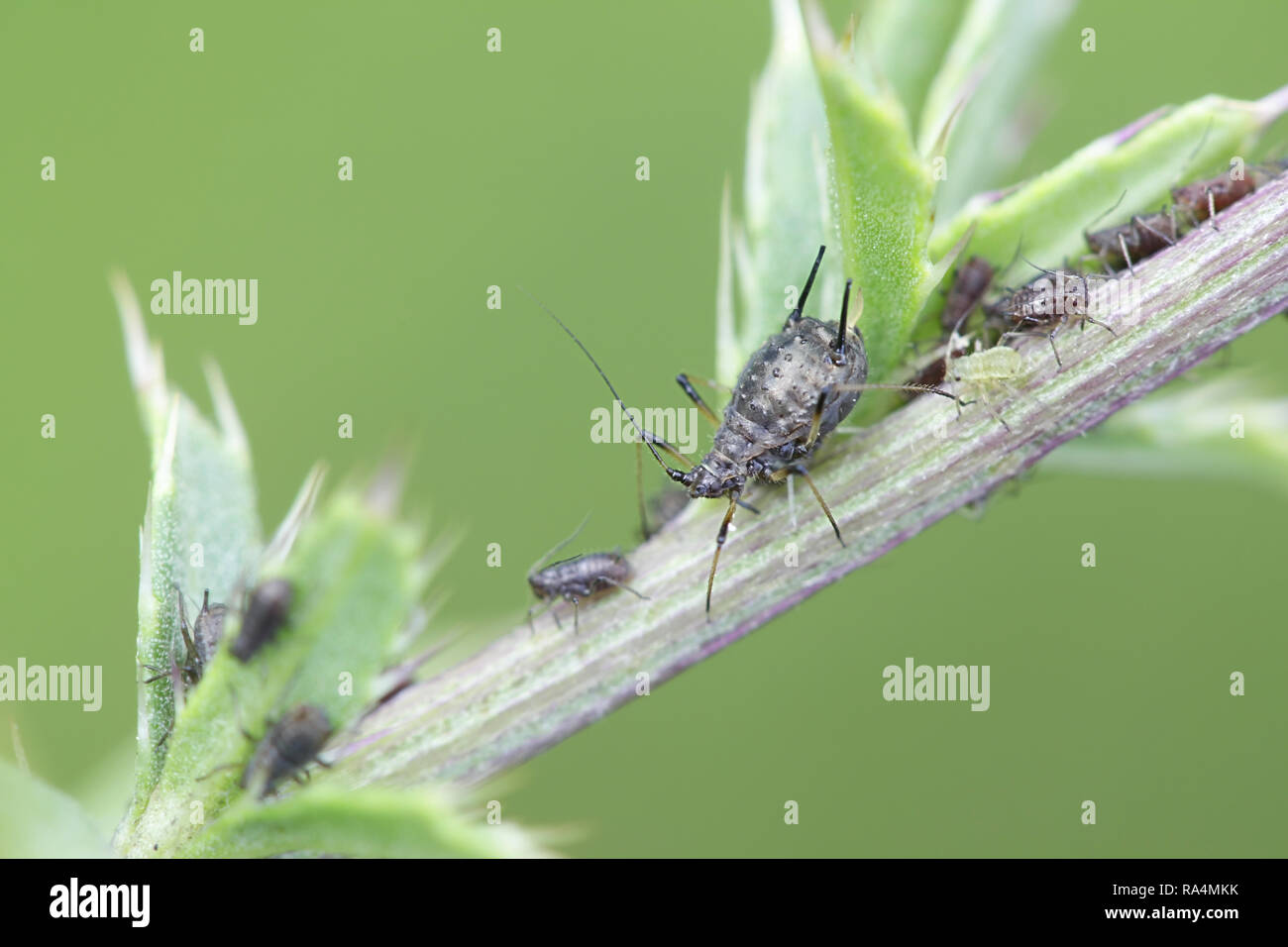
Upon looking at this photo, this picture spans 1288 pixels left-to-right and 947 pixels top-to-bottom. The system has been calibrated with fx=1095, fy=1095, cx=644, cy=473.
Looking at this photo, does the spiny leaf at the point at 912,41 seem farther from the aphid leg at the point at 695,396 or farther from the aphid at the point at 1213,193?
the aphid leg at the point at 695,396

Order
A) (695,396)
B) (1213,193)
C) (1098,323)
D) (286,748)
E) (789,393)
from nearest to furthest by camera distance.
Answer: (286,748) → (1098,323) → (1213,193) → (789,393) → (695,396)

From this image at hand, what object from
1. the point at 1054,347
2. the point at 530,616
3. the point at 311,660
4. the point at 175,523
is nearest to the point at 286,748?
the point at 311,660

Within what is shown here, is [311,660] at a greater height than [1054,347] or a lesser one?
lesser

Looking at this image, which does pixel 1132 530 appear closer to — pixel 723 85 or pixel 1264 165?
pixel 723 85

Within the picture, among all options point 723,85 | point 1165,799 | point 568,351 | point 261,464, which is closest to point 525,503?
point 568,351

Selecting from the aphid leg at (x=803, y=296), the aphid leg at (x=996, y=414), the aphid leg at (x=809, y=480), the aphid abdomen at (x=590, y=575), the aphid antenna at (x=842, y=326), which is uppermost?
the aphid leg at (x=803, y=296)

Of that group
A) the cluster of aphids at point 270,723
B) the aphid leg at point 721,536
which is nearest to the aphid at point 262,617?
the cluster of aphids at point 270,723

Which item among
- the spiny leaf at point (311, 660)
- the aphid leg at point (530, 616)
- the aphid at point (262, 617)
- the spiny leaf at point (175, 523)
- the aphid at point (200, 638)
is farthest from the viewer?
the aphid leg at point (530, 616)

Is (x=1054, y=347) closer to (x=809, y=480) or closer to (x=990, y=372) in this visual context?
(x=990, y=372)
